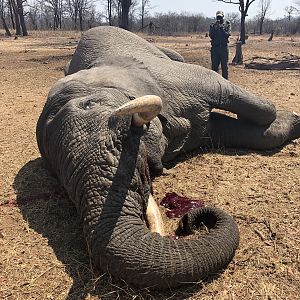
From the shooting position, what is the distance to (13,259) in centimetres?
322

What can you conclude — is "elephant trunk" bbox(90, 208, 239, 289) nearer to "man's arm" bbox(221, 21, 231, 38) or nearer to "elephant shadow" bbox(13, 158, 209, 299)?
"elephant shadow" bbox(13, 158, 209, 299)

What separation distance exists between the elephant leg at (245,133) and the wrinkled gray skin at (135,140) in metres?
0.01

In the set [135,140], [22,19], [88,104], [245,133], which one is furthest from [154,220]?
[22,19]

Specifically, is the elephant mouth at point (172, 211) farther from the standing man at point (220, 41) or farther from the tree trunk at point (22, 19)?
the tree trunk at point (22, 19)

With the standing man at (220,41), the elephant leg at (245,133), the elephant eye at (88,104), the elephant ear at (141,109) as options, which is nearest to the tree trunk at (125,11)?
the standing man at (220,41)

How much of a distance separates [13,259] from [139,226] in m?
1.08

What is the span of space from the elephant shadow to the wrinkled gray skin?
143 mm

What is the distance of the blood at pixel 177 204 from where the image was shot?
12.6 ft

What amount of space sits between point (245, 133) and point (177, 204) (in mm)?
1785

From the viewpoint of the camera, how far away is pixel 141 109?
2889 millimetres

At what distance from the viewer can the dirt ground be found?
112 inches

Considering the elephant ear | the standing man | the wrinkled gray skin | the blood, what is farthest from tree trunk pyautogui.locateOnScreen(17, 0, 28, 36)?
the elephant ear

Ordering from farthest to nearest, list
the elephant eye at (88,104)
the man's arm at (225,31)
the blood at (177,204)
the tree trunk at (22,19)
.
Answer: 1. the tree trunk at (22,19)
2. the man's arm at (225,31)
3. the blood at (177,204)
4. the elephant eye at (88,104)

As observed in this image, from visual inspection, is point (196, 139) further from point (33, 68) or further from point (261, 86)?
point (33, 68)
